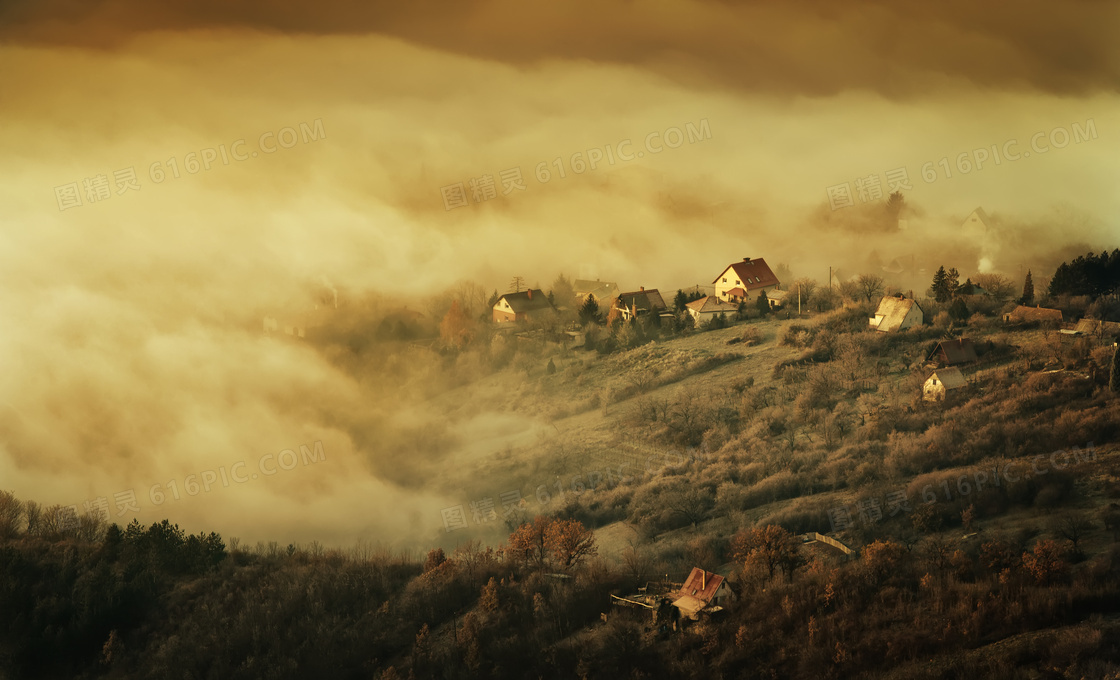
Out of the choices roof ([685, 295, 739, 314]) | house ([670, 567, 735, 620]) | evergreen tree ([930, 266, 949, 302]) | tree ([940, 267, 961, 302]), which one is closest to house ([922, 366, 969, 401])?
evergreen tree ([930, 266, 949, 302])

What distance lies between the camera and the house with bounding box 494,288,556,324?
205 ft

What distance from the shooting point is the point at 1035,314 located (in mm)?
44312

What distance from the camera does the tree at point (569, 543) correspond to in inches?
1246

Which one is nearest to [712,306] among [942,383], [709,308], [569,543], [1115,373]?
[709,308]

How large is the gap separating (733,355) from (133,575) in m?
33.4

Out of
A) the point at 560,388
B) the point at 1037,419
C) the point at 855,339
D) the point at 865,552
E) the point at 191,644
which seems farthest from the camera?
the point at 560,388

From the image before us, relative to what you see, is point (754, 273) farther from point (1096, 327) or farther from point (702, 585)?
point (702, 585)

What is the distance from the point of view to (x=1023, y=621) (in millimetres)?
23047

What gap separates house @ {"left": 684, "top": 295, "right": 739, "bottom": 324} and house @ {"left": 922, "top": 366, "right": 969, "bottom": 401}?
60.1ft

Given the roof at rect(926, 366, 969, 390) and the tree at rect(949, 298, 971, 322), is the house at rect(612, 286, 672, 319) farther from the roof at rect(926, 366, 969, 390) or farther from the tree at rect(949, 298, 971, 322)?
the roof at rect(926, 366, 969, 390)

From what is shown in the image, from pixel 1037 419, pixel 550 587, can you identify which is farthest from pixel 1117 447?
pixel 550 587

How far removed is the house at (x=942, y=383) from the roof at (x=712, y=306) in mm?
18544

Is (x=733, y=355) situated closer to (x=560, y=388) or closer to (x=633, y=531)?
(x=560, y=388)

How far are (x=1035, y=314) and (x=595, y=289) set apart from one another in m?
32.4
